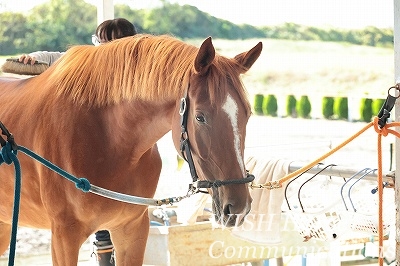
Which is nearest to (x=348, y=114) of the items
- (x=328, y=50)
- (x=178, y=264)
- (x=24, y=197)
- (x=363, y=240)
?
(x=328, y=50)

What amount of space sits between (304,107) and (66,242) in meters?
9.33

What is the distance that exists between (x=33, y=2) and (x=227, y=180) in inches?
317

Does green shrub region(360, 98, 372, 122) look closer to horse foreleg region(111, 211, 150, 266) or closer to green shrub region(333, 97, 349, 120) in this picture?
green shrub region(333, 97, 349, 120)

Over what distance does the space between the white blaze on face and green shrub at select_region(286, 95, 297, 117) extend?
9263mm

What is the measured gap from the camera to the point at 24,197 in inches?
77.7

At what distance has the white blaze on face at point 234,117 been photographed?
157cm

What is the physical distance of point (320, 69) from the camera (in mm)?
12867

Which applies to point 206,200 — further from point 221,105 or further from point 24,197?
point 221,105

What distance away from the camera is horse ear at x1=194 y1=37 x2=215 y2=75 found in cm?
159

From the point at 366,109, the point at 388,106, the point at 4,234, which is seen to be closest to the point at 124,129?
the point at 388,106

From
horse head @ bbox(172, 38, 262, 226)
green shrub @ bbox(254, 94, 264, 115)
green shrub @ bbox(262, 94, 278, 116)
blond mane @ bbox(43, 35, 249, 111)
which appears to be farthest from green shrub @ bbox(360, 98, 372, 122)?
horse head @ bbox(172, 38, 262, 226)

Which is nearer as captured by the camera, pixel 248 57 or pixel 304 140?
pixel 248 57

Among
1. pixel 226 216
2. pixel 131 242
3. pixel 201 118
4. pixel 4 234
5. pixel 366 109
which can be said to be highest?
pixel 201 118

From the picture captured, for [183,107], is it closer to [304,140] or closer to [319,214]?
[319,214]
